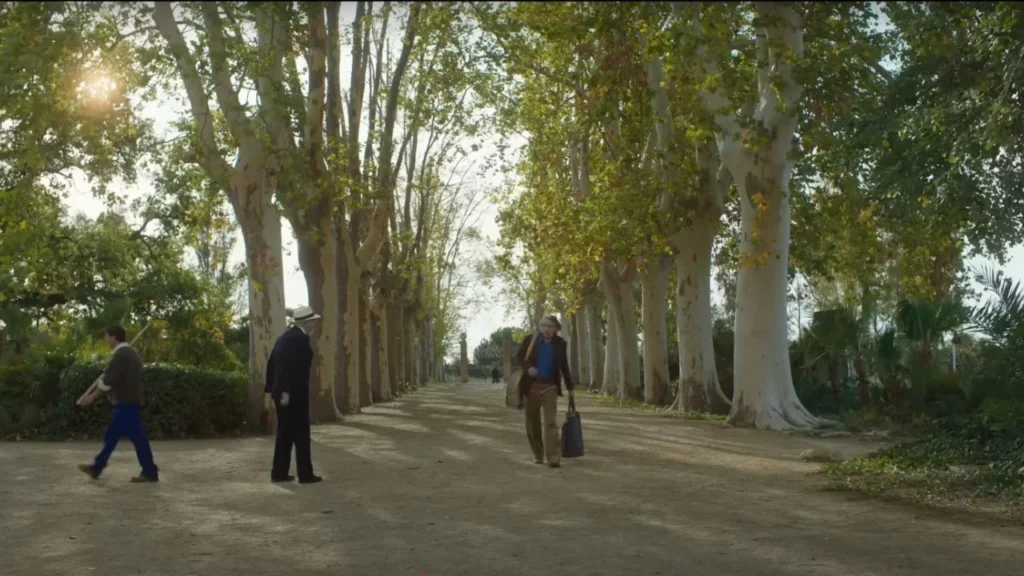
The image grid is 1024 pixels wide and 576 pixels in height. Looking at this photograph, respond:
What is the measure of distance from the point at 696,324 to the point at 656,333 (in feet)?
24.0

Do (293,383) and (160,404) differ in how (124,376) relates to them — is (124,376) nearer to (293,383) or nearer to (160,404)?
(293,383)

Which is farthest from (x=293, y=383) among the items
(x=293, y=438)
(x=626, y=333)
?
(x=626, y=333)

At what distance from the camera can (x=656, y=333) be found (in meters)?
39.5

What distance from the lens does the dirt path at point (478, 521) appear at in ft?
33.5

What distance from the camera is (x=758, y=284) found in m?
25.1

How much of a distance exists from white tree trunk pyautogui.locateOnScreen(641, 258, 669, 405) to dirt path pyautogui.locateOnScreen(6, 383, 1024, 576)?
18570 millimetres

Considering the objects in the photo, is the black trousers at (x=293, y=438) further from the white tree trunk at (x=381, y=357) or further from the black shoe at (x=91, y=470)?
the white tree trunk at (x=381, y=357)

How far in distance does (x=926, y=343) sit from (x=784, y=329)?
3625 mm

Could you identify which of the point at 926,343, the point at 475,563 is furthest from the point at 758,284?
the point at 475,563

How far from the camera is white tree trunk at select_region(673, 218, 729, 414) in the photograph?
32156 mm

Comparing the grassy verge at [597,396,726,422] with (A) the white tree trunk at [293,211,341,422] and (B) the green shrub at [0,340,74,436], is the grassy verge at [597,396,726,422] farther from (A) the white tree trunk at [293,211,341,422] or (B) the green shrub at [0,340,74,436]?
(B) the green shrub at [0,340,74,436]

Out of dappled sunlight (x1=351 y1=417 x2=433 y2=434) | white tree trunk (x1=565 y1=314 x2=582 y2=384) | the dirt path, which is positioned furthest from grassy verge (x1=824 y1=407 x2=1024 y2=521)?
white tree trunk (x1=565 y1=314 x2=582 y2=384)

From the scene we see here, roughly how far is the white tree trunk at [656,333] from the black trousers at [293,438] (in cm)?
2387

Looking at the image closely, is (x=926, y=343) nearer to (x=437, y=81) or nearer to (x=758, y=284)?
(x=758, y=284)
